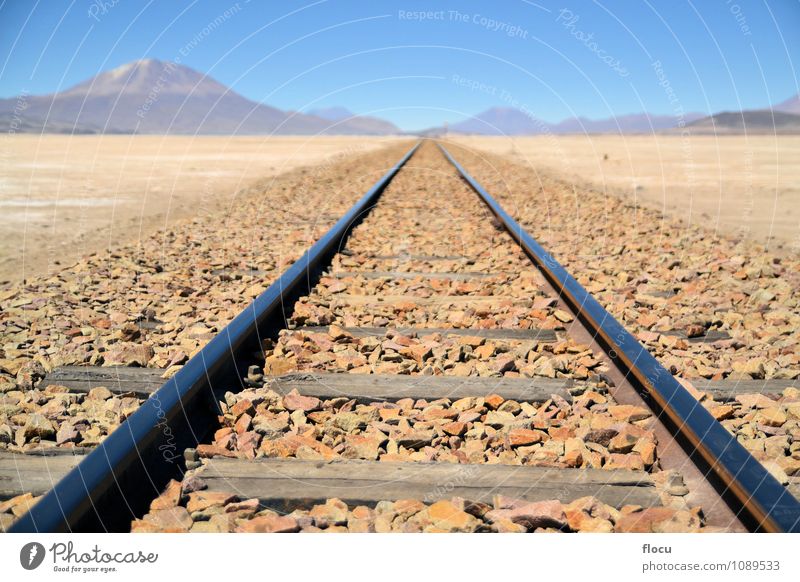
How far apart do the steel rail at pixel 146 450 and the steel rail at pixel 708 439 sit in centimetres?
182

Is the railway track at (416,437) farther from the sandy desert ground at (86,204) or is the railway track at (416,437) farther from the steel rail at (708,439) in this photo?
the sandy desert ground at (86,204)

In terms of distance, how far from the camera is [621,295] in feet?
16.4

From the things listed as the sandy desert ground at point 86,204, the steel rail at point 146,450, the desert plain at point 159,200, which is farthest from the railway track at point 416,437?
the desert plain at point 159,200

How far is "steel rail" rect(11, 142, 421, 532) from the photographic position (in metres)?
1.90

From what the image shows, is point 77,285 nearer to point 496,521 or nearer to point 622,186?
point 496,521

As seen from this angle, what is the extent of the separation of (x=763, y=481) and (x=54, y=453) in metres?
2.41

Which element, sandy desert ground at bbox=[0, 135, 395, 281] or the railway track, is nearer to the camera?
the railway track
